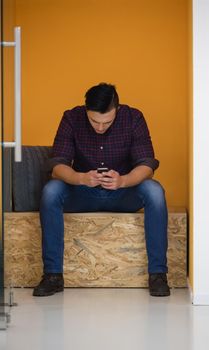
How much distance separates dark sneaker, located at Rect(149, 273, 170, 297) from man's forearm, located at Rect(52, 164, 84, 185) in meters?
0.61

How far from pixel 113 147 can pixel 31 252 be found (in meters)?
0.71

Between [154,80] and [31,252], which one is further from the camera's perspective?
[154,80]

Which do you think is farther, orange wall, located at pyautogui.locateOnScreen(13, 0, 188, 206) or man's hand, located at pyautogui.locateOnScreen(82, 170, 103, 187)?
orange wall, located at pyautogui.locateOnScreen(13, 0, 188, 206)

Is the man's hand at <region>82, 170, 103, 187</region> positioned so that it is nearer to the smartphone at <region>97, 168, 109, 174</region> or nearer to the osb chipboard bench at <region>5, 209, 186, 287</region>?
the smartphone at <region>97, 168, 109, 174</region>

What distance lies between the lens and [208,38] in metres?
3.76

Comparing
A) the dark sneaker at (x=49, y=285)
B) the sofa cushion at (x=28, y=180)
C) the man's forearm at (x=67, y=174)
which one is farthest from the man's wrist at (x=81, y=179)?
the dark sneaker at (x=49, y=285)

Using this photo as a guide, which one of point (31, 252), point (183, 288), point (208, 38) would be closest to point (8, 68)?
point (208, 38)

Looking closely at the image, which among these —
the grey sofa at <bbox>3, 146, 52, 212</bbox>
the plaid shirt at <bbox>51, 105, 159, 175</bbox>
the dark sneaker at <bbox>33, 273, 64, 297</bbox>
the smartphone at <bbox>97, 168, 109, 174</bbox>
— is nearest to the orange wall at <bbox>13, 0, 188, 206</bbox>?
the grey sofa at <bbox>3, 146, 52, 212</bbox>

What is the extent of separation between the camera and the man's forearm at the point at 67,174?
4125 mm

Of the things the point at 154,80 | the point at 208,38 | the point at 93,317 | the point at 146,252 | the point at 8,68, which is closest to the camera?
the point at 8,68

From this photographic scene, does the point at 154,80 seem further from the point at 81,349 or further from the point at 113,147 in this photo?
the point at 81,349

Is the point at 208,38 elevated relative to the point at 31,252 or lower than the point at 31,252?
elevated

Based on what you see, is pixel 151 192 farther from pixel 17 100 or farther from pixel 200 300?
pixel 17 100

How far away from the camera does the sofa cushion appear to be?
14.5ft
